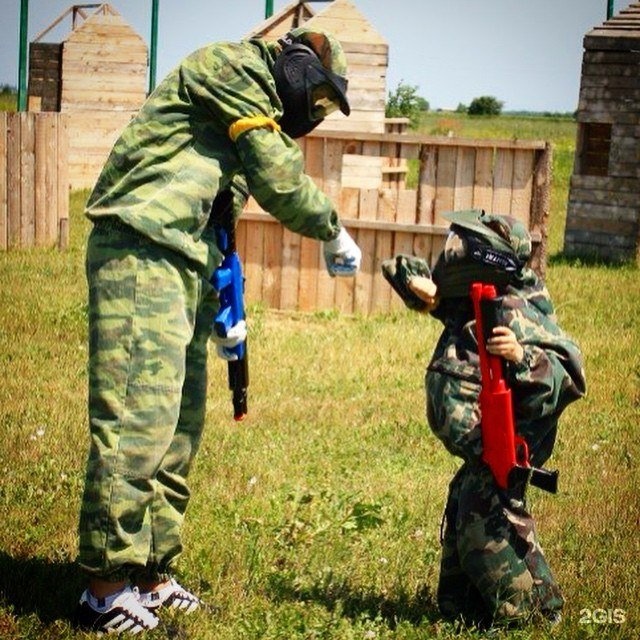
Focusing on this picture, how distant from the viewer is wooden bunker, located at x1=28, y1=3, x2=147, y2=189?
24.2 meters

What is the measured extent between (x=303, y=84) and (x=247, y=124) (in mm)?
372

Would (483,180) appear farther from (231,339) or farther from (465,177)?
(231,339)

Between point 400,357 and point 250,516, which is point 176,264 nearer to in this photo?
point 250,516

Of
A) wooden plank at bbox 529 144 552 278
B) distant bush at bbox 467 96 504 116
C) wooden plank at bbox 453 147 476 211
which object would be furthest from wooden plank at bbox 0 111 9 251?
distant bush at bbox 467 96 504 116

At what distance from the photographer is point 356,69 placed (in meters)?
17.2

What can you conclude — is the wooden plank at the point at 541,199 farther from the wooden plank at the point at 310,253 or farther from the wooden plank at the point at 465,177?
the wooden plank at the point at 310,253

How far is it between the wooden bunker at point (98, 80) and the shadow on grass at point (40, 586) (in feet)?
65.8

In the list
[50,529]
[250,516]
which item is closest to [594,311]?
[250,516]

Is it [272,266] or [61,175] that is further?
[61,175]

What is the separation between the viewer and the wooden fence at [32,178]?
14.2 metres

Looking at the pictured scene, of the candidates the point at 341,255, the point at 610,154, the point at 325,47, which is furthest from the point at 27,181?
the point at 341,255

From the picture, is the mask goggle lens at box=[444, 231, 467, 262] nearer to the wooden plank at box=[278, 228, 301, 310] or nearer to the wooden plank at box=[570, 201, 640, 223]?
the wooden plank at box=[278, 228, 301, 310]

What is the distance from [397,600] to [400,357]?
15.5ft

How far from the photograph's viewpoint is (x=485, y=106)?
99188 mm
